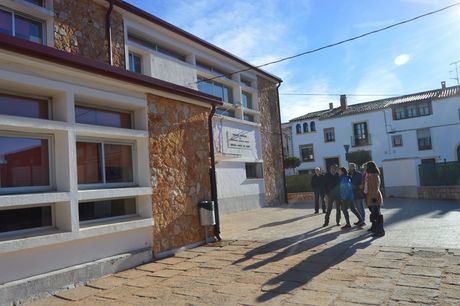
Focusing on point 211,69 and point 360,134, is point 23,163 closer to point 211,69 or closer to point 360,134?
point 211,69

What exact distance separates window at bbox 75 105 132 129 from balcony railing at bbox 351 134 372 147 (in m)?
40.3

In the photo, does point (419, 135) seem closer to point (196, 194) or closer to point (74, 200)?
point (196, 194)

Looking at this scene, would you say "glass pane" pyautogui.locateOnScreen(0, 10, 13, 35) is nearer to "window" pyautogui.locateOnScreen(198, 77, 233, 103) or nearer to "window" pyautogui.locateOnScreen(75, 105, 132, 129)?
"window" pyautogui.locateOnScreen(75, 105, 132, 129)

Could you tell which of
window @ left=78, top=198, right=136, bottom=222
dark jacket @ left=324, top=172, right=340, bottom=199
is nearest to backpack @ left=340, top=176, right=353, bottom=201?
dark jacket @ left=324, top=172, right=340, bottom=199

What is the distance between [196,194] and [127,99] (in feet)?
8.81

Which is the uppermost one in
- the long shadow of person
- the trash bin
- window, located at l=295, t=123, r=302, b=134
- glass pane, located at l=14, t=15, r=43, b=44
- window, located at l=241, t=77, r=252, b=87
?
window, located at l=295, t=123, r=302, b=134

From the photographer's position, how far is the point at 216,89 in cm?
1728

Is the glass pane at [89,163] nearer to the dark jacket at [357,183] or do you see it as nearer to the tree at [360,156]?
the dark jacket at [357,183]

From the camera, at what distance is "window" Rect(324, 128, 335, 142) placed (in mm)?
46406

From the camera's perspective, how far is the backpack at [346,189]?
1043 cm

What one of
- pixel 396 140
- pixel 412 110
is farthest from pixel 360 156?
pixel 412 110

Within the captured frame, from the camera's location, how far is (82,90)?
650 centimetres

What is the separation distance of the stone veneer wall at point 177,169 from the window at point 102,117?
485 millimetres

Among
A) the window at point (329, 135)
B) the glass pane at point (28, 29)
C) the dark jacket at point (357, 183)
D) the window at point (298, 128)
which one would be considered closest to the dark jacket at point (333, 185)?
the dark jacket at point (357, 183)
